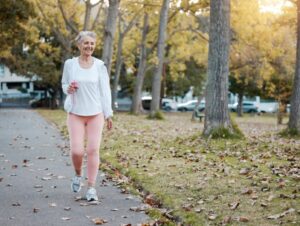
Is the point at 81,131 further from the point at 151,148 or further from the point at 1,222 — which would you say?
the point at 151,148

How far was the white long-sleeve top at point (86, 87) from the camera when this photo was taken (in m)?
7.42

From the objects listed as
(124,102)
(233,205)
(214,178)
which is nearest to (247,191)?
(233,205)

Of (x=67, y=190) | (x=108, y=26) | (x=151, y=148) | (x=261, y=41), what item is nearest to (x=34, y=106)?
(x=261, y=41)

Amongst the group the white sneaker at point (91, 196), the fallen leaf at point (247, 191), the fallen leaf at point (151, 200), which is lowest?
the fallen leaf at point (151, 200)

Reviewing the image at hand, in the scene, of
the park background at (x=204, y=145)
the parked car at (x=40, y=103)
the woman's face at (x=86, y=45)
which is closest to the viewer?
the park background at (x=204, y=145)

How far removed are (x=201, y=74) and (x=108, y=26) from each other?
39611mm

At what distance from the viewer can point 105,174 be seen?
984 centimetres

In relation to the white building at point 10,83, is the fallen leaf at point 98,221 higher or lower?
lower

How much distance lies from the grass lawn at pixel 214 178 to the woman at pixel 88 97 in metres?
1.04

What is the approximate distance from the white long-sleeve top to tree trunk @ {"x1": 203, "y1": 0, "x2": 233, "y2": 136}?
24.9 feet

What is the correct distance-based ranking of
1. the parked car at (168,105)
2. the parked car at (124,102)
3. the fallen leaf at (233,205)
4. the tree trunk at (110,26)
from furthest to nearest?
the parked car at (168,105) → the parked car at (124,102) → the tree trunk at (110,26) → the fallen leaf at (233,205)

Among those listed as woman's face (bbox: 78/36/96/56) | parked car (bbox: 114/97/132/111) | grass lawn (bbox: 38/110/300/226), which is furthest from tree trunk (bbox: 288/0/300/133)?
parked car (bbox: 114/97/132/111)

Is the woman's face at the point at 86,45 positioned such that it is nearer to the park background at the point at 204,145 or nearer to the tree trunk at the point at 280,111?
the park background at the point at 204,145

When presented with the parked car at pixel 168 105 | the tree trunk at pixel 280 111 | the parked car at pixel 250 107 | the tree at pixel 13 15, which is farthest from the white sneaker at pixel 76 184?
the parked car at pixel 250 107
